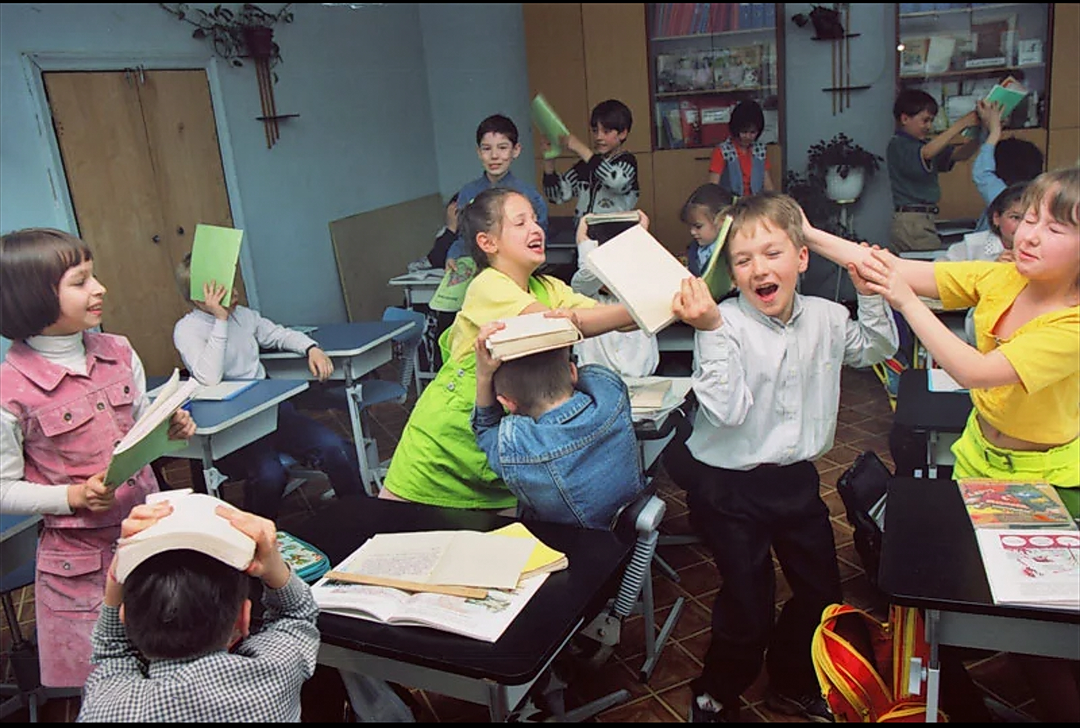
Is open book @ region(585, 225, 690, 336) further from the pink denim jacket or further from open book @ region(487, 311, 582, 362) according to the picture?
the pink denim jacket

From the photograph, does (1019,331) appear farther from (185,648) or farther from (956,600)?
(185,648)

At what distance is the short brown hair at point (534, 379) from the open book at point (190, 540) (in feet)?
2.74

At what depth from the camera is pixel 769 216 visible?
1.94 meters

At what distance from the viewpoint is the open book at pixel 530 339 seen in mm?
1767

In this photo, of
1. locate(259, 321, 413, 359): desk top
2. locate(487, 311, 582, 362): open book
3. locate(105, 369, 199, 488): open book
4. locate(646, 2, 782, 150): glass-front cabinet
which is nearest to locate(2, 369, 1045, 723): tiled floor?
locate(105, 369, 199, 488): open book

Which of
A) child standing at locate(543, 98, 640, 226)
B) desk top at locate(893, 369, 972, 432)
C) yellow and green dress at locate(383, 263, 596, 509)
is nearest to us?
yellow and green dress at locate(383, 263, 596, 509)

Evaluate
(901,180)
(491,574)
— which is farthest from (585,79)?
(491,574)

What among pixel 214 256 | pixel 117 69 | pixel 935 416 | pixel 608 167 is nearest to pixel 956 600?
pixel 935 416

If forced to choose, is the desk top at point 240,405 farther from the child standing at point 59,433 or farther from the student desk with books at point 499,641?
the student desk with books at point 499,641

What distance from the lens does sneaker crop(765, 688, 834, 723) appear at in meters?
2.21

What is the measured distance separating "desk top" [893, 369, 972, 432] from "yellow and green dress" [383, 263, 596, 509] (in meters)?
1.12

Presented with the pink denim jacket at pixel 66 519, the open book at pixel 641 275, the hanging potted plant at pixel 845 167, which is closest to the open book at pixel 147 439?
the pink denim jacket at pixel 66 519

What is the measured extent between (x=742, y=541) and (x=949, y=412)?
0.87 m

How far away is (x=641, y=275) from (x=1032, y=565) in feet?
2.83
